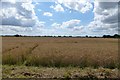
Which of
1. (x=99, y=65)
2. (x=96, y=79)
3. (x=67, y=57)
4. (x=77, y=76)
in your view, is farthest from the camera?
(x=67, y=57)

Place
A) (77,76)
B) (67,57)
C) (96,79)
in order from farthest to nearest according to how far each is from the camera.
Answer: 1. (67,57)
2. (77,76)
3. (96,79)

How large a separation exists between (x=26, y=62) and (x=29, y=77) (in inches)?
174

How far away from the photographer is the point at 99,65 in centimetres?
1400

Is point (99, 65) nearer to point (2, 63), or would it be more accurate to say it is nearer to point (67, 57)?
point (67, 57)

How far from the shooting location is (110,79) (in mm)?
10172

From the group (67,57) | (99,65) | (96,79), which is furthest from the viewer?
(67,57)

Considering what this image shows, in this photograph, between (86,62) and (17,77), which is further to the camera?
(86,62)

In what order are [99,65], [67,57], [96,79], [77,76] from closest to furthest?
[96,79], [77,76], [99,65], [67,57]

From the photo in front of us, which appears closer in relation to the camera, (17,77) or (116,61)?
(17,77)

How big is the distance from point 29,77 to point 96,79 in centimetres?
260

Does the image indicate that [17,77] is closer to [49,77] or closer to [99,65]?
[49,77]

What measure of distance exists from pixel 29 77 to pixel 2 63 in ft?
16.7

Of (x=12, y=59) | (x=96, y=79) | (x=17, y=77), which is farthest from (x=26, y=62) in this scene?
(x=96, y=79)

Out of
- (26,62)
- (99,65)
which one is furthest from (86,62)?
(26,62)
